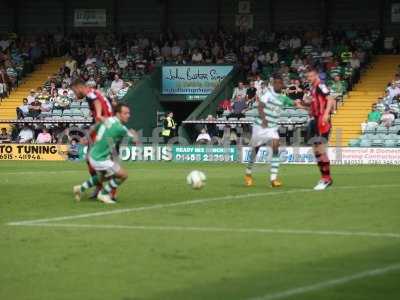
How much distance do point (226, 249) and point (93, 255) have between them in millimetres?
1504

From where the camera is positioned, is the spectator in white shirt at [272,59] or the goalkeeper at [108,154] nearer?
the goalkeeper at [108,154]

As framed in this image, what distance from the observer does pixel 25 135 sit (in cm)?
4278

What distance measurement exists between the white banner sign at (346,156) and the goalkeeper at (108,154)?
18282mm

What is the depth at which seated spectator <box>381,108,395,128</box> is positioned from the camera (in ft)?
124

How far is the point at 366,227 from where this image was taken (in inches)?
565

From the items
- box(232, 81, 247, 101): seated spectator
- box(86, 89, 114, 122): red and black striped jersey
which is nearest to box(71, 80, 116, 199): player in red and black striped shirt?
box(86, 89, 114, 122): red and black striped jersey

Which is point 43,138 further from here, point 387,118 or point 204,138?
point 387,118

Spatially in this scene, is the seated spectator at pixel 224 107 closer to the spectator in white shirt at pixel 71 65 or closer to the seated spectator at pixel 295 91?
the seated spectator at pixel 295 91

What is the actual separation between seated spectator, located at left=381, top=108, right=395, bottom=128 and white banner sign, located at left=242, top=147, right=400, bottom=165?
1.49 metres

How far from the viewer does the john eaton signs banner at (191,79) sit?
45656 millimetres

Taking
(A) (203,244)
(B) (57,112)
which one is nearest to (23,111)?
(B) (57,112)

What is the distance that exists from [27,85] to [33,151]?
837 centimetres

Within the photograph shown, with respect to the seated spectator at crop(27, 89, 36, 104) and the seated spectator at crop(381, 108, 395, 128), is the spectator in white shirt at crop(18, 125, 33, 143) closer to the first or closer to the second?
the seated spectator at crop(27, 89, 36, 104)

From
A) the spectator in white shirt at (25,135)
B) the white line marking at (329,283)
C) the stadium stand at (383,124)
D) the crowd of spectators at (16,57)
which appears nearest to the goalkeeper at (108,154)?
the white line marking at (329,283)
